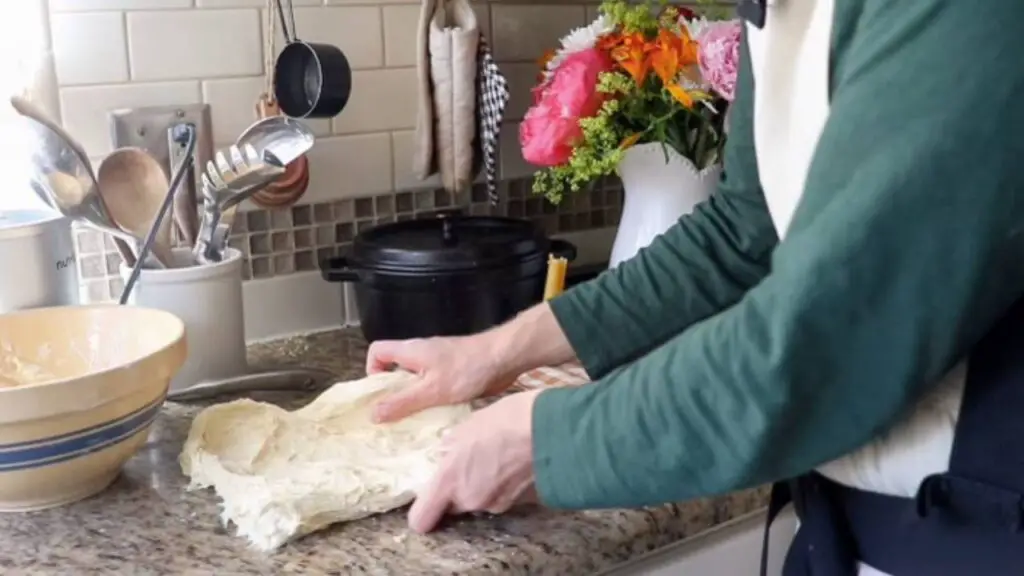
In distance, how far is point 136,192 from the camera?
3.66ft

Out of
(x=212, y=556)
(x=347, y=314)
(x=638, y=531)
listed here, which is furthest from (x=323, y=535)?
(x=347, y=314)

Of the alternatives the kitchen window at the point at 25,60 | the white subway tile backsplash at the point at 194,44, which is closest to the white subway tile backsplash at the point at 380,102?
the white subway tile backsplash at the point at 194,44

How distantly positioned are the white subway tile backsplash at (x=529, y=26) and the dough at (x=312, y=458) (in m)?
0.62

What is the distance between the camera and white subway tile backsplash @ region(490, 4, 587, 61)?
1.49 metres

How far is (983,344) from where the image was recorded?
646mm

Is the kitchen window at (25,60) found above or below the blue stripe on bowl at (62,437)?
above

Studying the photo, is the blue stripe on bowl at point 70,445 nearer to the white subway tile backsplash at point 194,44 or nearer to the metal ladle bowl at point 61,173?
the metal ladle bowl at point 61,173

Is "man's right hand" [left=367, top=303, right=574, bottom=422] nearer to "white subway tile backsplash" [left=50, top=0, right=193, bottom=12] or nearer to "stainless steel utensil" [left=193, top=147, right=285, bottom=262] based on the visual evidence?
"stainless steel utensil" [left=193, top=147, right=285, bottom=262]

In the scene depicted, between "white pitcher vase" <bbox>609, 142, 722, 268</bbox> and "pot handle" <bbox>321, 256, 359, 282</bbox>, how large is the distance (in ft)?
1.07

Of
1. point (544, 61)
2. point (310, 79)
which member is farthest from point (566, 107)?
point (310, 79)

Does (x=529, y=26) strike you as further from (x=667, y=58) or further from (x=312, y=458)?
(x=312, y=458)

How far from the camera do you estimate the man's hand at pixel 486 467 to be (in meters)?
0.75

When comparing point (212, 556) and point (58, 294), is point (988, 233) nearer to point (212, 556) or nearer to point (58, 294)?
point (212, 556)

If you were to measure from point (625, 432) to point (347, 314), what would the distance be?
0.82 metres
